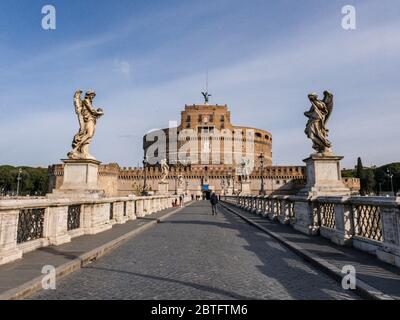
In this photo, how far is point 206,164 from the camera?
102 metres

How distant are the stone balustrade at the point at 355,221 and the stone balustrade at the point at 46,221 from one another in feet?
23.0

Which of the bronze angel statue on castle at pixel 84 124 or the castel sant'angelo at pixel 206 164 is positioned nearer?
the bronze angel statue on castle at pixel 84 124

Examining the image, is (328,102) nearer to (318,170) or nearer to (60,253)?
(318,170)

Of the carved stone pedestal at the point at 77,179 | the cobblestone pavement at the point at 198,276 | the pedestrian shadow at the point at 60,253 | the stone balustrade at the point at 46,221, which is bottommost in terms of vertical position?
the cobblestone pavement at the point at 198,276

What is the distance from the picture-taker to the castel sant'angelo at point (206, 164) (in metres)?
90.1

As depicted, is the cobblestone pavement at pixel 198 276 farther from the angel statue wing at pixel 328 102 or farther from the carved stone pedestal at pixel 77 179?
the angel statue wing at pixel 328 102

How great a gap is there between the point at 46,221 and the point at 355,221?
7.71m

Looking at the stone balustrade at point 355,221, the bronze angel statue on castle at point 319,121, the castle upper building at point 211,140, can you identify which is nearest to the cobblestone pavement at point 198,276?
the stone balustrade at point 355,221

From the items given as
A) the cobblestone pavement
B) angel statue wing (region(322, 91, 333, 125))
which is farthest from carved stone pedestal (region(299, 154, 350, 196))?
the cobblestone pavement

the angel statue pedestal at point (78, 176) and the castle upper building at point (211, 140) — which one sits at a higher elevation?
the castle upper building at point (211, 140)

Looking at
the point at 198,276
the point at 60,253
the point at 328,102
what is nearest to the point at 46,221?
the point at 60,253

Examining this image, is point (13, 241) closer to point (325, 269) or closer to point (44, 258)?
point (44, 258)

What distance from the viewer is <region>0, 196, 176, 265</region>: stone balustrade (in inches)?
234

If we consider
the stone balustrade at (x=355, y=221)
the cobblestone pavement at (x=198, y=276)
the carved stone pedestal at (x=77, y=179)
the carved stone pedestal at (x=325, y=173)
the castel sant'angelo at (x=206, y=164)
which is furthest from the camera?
the castel sant'angelo at (x=206, y=164)
